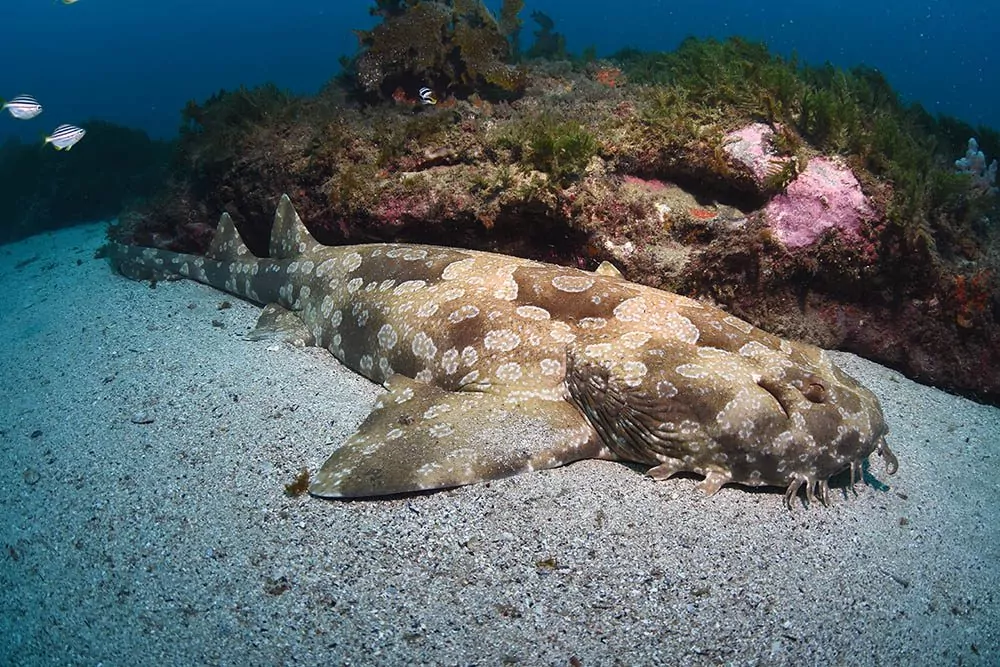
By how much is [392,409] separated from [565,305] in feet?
6.12

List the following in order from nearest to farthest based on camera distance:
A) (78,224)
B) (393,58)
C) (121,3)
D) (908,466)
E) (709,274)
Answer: (908,466)
(709,274)
(393,58)
(78,224)
(121,3)

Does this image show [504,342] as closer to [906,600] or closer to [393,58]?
[906,600]

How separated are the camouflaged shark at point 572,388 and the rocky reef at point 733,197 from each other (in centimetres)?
91

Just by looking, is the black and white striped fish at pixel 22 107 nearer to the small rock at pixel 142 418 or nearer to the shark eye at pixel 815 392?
the small rock at pixel 142 418

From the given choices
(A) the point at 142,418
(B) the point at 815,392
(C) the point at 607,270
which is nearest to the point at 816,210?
(C) the point at 607,270

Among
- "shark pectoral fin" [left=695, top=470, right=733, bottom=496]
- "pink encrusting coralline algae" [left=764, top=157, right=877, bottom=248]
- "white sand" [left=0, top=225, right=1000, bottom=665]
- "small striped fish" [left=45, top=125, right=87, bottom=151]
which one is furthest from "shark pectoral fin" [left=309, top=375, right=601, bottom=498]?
"small striped fish" [left=45, top=125, right=87, bottom=151]

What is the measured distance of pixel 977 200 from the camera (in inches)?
233

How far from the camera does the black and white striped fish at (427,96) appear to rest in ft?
28.7

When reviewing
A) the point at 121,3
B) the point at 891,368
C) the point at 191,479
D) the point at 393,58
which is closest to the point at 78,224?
the point at 393,58

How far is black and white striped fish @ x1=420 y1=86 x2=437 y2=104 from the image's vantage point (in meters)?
8.73

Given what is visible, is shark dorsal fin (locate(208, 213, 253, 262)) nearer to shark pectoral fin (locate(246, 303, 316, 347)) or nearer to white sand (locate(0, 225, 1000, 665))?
shark pectoral fin (locate(246, 303, 316, 347))

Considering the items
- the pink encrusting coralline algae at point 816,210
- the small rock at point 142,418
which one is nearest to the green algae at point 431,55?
the pink encrusting coralline algae at point 816,210

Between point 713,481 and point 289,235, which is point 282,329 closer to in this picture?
point 289,235

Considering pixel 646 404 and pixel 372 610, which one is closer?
pixel 372 610
